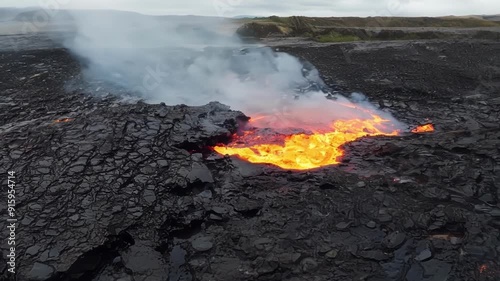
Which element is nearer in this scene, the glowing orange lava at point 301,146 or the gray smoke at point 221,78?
the glowing orange lava at point 301,146

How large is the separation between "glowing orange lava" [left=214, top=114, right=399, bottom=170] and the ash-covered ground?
0.32 meters

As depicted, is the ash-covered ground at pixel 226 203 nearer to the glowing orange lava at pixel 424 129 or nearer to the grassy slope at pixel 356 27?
the glowing orange lava at pixel 424 129

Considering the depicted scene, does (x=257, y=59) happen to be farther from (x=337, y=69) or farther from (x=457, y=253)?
(x=457, y=253)

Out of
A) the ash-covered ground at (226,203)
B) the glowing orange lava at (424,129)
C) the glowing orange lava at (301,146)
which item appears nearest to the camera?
the ash-covered ground at (226,203)

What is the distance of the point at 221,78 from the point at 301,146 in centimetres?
581

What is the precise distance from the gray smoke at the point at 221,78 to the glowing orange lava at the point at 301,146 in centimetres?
76

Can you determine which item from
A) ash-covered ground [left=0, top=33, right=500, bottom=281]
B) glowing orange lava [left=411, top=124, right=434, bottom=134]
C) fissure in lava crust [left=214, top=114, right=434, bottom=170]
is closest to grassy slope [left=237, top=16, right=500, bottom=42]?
glowing orange lava [left=411, top=124, right=434, bottom=134]

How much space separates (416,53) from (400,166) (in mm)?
11648

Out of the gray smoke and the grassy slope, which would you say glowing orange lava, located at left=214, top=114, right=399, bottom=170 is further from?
the grassy slope

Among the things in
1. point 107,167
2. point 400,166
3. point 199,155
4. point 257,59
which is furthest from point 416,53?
point 107,167

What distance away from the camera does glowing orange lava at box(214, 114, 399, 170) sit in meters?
6.48

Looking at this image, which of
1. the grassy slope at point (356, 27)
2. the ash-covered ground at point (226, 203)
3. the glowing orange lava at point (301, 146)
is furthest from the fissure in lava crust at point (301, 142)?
the grassy slope at point (356, 27)

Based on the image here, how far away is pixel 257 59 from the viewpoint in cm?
1495

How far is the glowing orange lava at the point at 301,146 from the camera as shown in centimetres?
648
